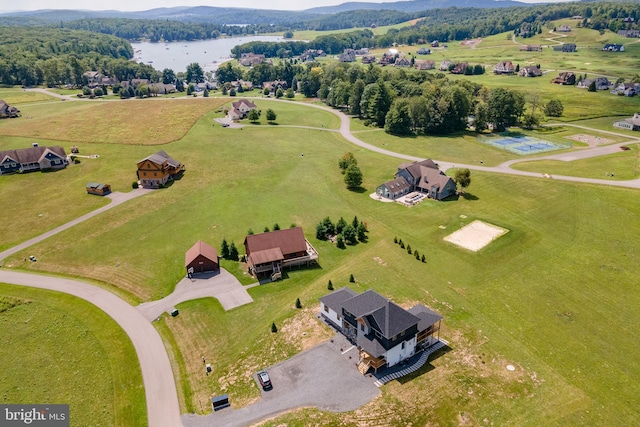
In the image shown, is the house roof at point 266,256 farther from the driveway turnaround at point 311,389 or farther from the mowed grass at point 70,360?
the mowed grass at point 70,360

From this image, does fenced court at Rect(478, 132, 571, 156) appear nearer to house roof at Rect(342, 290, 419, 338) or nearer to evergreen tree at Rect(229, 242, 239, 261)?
house roof at Rect(342, 290, 419, 338)

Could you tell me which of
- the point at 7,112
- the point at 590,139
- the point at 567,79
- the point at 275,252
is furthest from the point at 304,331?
the point at 567,79

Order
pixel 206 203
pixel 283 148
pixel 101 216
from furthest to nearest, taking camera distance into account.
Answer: pixel 283 148 → pixel 206 203 → pixel 101 216

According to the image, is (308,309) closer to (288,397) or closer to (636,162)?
(288,397)

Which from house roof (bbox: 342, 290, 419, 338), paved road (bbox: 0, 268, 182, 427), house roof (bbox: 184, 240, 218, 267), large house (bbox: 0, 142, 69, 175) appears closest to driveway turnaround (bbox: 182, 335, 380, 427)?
paved road (bbox: 0, 268, 182, 427)

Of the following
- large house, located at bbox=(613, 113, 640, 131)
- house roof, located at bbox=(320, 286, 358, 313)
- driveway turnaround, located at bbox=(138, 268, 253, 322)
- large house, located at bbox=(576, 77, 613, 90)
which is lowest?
driveway turnaround, located at bbox=(138, 268, 253, 322)

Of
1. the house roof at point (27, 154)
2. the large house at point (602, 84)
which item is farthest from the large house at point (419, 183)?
the large house at point (602, 84)

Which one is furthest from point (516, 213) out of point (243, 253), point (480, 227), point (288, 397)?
point (288, 397)
